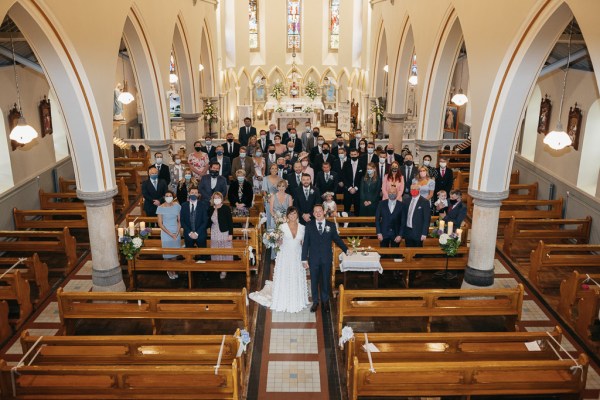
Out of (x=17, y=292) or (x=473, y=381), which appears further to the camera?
(x=17, y=292)

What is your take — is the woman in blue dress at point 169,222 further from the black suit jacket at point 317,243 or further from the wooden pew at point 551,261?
the wooden pew at point 551,261

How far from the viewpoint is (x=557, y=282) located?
10984mm

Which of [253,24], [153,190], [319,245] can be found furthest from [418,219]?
[253,24]

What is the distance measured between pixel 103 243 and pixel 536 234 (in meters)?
8.75

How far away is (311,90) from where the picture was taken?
1187 inches

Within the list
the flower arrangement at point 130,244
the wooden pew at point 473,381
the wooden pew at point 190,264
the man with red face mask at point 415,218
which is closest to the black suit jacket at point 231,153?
the wooden pew at point 190,264

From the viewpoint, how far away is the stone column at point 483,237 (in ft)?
32.0

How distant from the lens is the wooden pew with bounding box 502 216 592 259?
12.1 metres

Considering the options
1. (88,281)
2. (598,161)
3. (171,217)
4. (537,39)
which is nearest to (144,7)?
(171,217)

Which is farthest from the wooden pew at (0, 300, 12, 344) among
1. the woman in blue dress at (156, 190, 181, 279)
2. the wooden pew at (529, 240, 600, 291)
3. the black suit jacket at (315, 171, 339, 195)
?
the wooden pew at (529, 240, 600, 291)

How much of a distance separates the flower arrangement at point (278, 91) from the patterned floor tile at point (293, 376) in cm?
2362

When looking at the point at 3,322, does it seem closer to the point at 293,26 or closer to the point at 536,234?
the point at 536,234

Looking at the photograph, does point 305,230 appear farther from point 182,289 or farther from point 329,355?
point 182,289

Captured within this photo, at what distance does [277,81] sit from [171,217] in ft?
75.6
